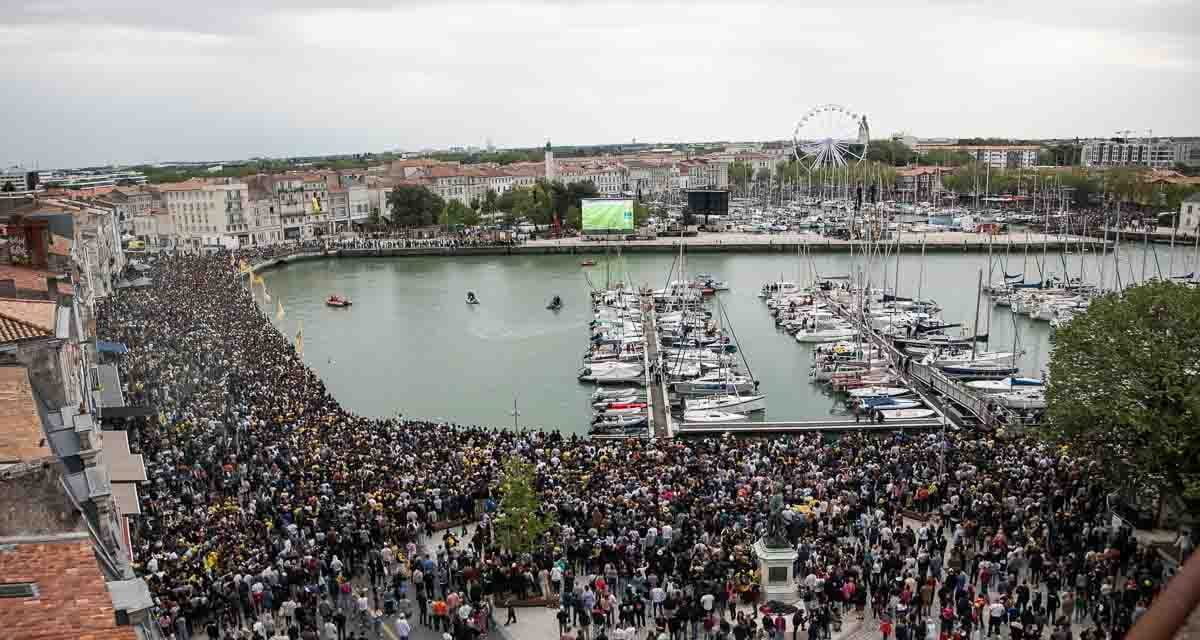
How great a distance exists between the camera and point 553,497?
19.4 m

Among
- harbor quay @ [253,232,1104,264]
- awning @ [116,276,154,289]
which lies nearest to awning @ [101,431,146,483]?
awning @ [116,276,154,289]

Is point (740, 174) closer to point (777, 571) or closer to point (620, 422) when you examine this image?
point (620, 422)

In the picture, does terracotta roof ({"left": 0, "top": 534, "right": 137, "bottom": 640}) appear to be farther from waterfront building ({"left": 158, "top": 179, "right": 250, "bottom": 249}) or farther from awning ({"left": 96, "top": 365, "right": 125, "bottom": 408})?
waterfront building ({"left": 158, "top": 179, "right": 250, "bottom": 249})

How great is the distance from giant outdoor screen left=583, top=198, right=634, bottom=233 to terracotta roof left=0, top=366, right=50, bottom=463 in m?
71.6

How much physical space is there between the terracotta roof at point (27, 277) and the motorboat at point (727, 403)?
18.3 metres

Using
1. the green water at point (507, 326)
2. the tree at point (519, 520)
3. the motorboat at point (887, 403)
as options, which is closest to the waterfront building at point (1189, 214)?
the green water at point (507, 326)

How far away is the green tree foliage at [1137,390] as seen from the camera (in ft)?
53.7

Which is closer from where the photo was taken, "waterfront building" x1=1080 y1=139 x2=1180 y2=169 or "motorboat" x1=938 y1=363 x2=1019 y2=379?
"motorboat" x1=938 y1=363 x2=1019 y2=379

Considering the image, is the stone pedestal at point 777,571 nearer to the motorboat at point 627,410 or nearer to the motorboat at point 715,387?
the motorboat at point 627,410

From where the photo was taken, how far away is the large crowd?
1462 cm

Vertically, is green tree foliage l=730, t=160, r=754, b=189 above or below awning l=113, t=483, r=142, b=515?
above

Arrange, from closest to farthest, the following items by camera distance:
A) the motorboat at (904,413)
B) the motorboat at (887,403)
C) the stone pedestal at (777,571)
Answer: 1. the stone pedestal at (777,571)
2. the motorboat at (904,413)
3. the motorboat at (887,403)

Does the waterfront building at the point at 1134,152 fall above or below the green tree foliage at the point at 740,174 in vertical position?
above

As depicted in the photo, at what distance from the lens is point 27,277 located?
22234 mm
